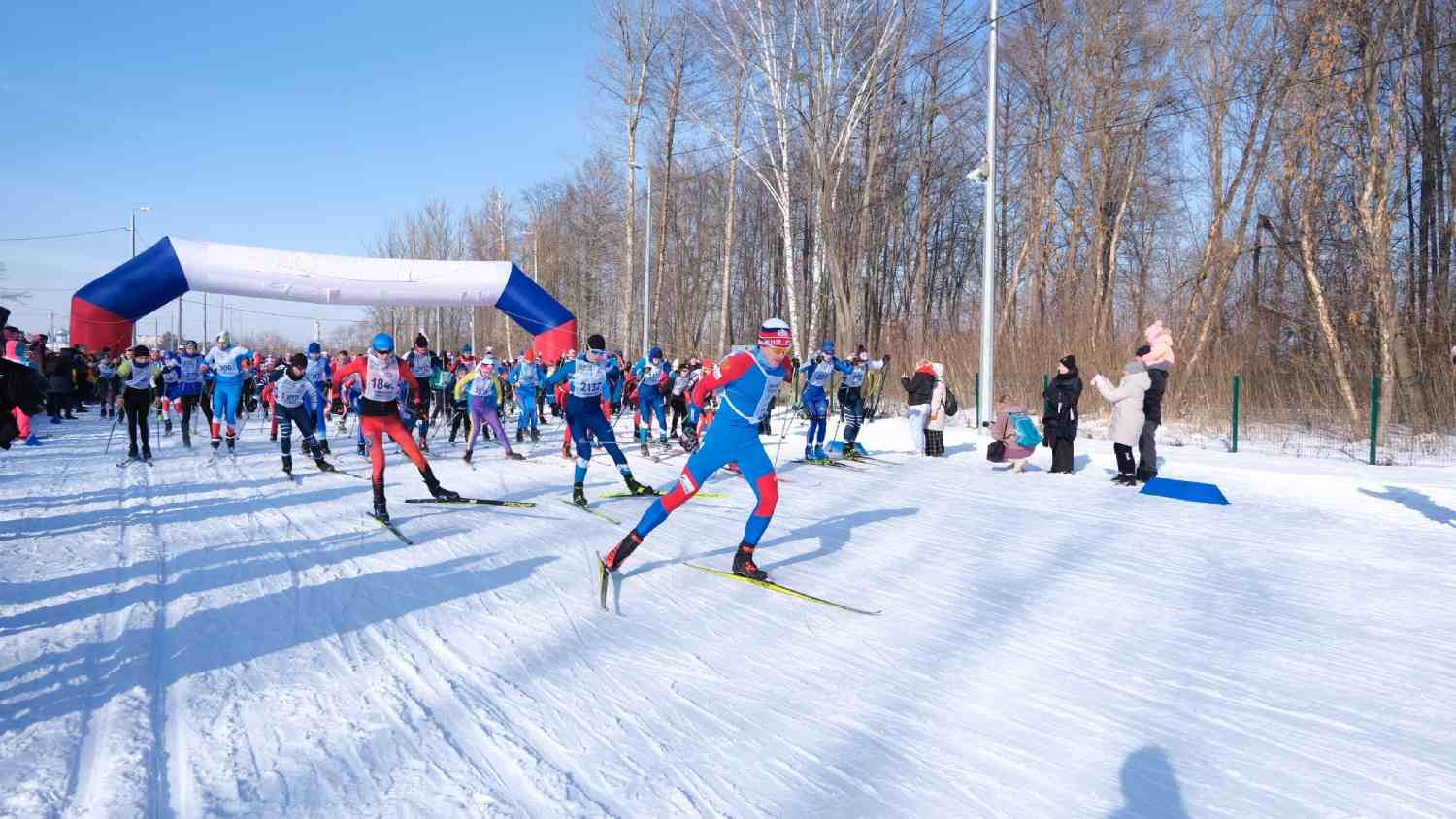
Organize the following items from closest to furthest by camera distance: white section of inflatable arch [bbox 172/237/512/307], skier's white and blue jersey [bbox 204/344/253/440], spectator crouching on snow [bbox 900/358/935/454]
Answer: skier's white and blue jersey [bbox 204/344/253/440], spectator crouching on snow [bbox 900/358/935/454], white section of inflatable arch [bbox 172/237/512/307]

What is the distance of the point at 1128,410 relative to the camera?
36.3ft

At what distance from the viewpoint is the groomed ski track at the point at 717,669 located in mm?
3154

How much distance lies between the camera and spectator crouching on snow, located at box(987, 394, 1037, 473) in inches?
510

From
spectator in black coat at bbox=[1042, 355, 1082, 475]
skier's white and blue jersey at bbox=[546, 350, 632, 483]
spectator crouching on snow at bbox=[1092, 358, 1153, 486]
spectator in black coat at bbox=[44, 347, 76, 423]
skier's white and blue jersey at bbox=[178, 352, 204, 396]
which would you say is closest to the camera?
skier's white and blue jersey at bbox=[546, 350, 632, 483]

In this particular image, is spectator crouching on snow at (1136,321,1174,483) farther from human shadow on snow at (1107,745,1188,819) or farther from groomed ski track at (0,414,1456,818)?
human shadow on snow at (1107,745,1188,819)

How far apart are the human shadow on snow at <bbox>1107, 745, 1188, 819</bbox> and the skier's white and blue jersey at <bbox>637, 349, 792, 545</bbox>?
3065 millimetres

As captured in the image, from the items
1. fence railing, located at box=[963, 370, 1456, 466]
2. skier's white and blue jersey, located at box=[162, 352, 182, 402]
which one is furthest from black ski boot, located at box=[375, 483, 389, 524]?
fence railing, located at box=[963, 370, 1456, 466]

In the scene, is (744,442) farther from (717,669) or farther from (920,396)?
(920,396)

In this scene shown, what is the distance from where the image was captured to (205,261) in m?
16.9

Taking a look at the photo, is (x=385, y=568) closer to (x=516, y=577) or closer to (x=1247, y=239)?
(x=516, y=577)

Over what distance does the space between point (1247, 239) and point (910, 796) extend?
20.0 metres

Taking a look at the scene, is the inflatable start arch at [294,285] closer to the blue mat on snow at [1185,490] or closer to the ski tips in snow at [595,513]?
the ski tips in snow at [595,513]

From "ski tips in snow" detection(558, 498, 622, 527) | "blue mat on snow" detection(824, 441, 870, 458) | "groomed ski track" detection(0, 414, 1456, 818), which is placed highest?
"blue mat on snow" detection(824, 441, 870, 458)

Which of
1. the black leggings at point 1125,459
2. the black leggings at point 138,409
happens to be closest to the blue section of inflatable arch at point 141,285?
the black leggings at point 138,409
